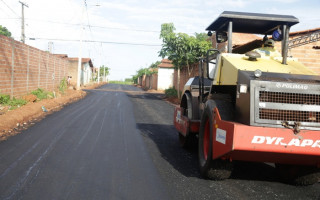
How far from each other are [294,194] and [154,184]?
2.14 m

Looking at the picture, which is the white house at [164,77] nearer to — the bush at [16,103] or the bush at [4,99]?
the bush at [16,103]

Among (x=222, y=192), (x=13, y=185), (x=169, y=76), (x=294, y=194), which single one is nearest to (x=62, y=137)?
(x=13, y=185)

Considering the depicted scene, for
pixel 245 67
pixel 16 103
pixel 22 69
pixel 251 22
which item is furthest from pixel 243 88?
pixel 22 69

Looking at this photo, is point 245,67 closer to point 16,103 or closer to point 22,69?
point 16,103

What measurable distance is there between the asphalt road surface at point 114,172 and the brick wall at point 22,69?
6033mm

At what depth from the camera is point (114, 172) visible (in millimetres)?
5469

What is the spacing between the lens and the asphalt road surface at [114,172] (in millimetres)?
4535

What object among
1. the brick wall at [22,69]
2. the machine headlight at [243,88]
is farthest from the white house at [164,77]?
the machine headlight at [243,88]

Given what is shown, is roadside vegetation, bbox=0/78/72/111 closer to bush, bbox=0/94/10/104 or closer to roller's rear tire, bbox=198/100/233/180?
bush, bbox=0/94/10/104

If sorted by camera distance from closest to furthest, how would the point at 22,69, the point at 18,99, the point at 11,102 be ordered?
1. the point at 11,102
2. the point at 18,99
3. the point at 22,69

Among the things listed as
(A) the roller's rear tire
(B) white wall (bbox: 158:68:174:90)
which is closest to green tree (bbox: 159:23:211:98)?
(A) the roller's rear tire

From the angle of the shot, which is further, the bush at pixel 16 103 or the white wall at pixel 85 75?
the white wall at pixel 85 75

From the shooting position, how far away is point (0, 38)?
12992 mm

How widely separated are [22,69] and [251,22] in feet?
42.2
